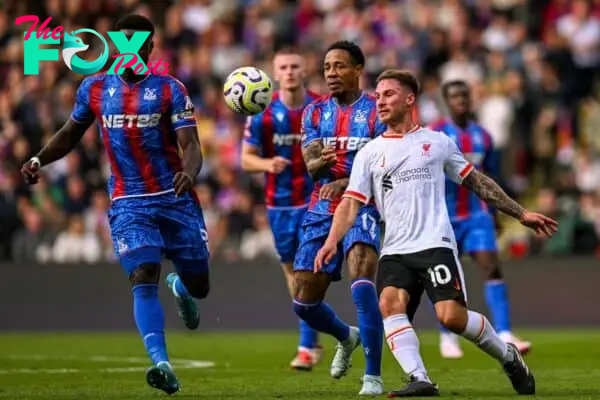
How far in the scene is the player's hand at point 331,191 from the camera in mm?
10867

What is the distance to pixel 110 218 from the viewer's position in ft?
35.0

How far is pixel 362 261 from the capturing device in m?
10.5

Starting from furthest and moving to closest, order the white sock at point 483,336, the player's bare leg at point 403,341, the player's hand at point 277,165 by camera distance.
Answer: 1. the player's hand at point 277,165
2. the white sock at point 483,336
3. the player's bare leg at point 403,341

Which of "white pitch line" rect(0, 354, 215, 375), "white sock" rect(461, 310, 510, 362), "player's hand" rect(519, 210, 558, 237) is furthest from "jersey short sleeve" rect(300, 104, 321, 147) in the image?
"white pitch line" rect(0, 354, 215, 375)

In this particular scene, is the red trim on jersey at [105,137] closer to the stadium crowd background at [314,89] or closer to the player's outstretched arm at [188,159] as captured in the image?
the player's outstretched arm at [188,159]

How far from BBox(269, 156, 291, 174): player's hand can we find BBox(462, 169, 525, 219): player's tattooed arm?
288cm

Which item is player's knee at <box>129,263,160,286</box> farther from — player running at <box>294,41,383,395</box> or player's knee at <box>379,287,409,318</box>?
player's knee at <box>379,287,409,318</box>

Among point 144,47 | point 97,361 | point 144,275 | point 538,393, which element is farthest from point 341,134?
point 97,361

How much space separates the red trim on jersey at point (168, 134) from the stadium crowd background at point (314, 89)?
9318 millimetres

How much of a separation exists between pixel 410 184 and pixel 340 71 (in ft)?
4.78

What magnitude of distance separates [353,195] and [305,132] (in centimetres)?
143

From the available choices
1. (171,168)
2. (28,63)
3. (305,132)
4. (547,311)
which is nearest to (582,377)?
(305,132)

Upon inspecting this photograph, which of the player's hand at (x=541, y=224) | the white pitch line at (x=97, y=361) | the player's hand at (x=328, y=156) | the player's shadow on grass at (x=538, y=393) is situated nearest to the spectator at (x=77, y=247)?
the white pitch line at (x=97, y=361)

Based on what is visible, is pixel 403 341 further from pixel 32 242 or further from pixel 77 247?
pixel 32 242
